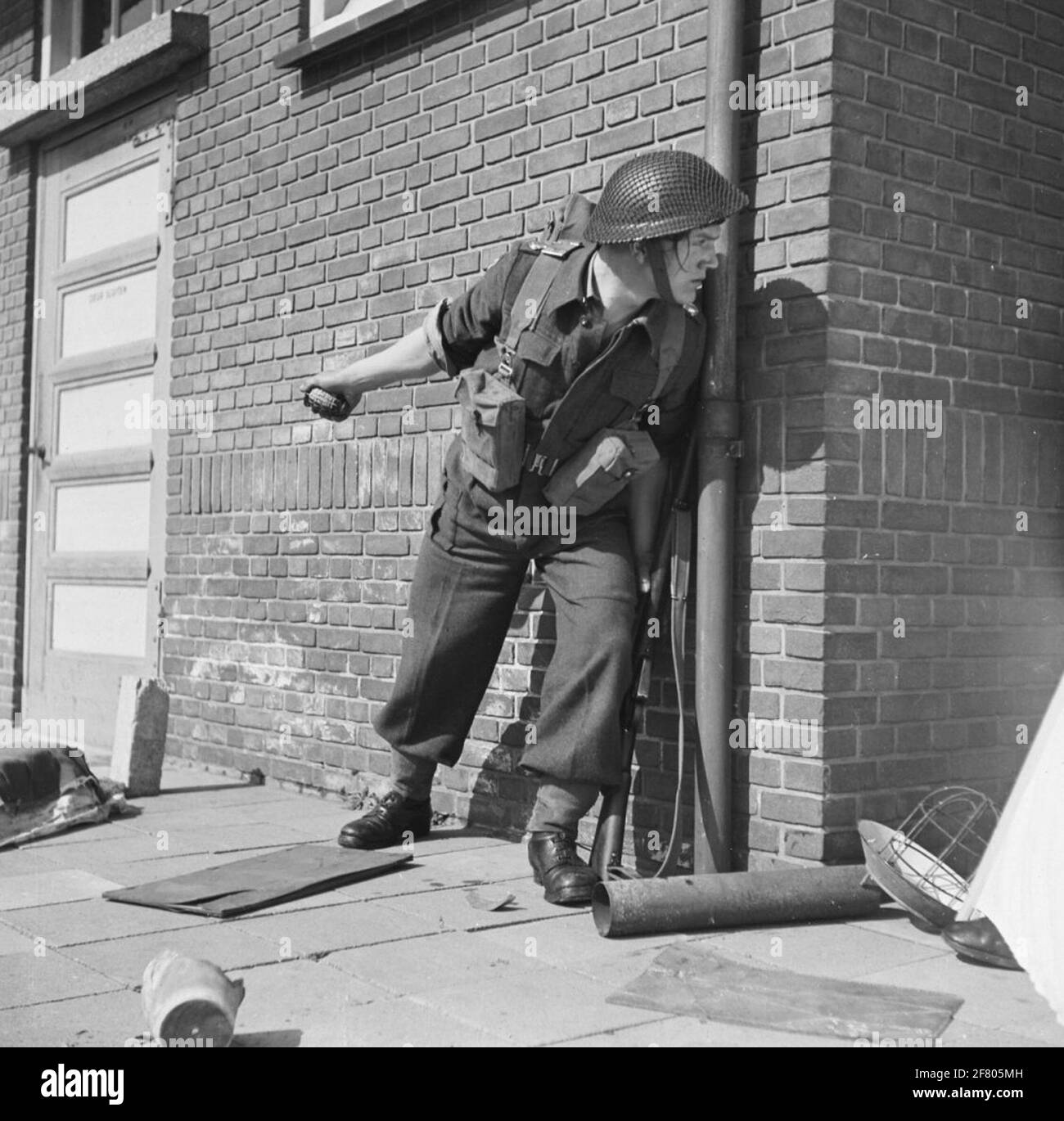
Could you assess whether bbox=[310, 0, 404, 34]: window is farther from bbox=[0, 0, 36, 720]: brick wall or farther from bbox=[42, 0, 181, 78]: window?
bbox=[0, 0, 36, 720]: brick wall

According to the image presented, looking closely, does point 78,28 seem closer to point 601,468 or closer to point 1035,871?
point 601,468

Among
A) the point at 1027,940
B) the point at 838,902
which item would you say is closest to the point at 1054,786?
the point at 1027,940

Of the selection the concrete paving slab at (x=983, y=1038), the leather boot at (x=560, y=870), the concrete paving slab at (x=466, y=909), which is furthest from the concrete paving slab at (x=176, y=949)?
the concrete paving slab at (x=983, y=1038)

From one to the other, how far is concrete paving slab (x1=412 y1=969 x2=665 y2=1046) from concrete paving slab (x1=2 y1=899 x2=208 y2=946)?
997 mm

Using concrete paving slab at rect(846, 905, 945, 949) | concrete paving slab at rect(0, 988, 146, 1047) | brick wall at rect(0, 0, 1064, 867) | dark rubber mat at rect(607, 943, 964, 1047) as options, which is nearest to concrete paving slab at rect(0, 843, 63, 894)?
brick wall at rect(0, 0, 1064, 867)

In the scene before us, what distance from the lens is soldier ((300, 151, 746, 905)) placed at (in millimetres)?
4121

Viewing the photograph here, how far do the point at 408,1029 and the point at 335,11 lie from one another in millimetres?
4655

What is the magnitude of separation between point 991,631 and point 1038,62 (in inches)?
71.4

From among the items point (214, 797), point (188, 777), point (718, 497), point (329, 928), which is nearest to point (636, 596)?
point (718, 497)

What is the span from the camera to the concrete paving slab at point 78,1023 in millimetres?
2945

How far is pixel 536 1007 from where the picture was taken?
10.3 ft

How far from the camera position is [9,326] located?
28.8 ft

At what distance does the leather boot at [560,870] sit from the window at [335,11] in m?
3.49
